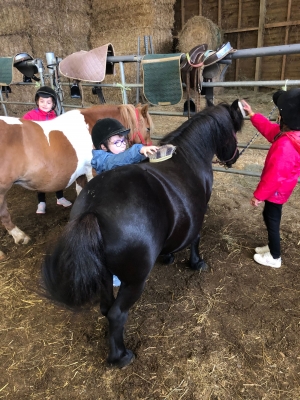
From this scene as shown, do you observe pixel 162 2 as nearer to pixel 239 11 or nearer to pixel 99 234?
pixel 239 11

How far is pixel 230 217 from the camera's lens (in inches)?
127

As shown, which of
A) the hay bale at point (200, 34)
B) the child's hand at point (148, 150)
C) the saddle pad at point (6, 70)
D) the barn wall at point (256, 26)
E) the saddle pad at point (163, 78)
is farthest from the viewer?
the hay bale at point (200, 34)

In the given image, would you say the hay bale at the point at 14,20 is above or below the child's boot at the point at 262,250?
above

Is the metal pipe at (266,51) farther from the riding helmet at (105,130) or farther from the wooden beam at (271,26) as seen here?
the wooden beam at (271,26)

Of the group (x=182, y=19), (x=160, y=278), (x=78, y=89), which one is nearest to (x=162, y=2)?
(x=182, y=19)

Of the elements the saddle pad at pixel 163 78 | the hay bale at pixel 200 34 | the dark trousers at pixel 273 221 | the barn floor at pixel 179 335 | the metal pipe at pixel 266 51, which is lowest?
the barn floor at pixel 179 335

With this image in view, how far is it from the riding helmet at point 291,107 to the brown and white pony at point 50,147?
1.36m

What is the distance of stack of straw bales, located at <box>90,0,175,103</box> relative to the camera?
25.8 ft

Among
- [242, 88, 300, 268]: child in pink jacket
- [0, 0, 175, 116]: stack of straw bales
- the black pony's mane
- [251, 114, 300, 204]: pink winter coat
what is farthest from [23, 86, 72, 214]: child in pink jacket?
[0, 0, 175, 116]: stack of straw bales

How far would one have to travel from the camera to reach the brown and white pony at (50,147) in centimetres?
261

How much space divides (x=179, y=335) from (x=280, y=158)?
1409 millimetres

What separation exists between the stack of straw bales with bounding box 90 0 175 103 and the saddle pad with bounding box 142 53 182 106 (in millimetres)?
5665

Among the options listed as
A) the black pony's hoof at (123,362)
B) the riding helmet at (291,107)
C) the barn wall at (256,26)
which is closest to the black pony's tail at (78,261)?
the black pony's hoof at (123,362)

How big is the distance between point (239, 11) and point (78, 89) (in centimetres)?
708
